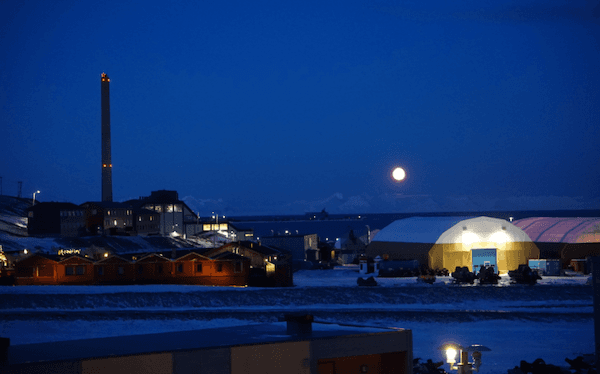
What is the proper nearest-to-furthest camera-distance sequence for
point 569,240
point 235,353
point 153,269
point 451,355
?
point 235,353 → point 451,355 → point 153,269 → point 569,240

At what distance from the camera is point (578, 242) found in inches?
1692

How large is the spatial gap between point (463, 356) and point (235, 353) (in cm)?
1085

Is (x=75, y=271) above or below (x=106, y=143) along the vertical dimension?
below

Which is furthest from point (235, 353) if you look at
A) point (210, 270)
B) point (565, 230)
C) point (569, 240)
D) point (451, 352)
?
point (565, 230)

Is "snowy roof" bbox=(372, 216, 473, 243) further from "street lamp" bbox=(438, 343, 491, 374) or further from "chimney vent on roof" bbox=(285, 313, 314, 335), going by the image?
"chimney vent on roof" bbox=(285, 313, 314, 335)

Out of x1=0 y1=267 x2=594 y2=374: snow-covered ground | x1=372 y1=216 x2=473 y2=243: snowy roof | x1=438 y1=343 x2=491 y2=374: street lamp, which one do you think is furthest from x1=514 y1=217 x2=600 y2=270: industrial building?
x1=438 y1=343 x2=491 y2=374: street lamp

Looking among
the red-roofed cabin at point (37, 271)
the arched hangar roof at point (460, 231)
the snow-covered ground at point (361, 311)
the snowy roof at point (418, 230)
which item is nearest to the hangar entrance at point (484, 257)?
the arched hangar roof at point (460, 231)

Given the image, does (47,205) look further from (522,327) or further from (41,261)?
(522,327)

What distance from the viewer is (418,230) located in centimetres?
4403

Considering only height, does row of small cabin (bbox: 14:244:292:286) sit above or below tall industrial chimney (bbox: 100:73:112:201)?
below

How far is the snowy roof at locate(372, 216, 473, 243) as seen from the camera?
138 ft

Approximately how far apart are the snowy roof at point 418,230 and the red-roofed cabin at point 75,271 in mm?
20744

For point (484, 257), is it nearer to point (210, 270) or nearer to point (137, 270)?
point (210, 270)

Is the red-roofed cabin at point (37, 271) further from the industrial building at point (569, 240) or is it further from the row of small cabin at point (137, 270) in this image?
the industrial building at point (569, 240)
